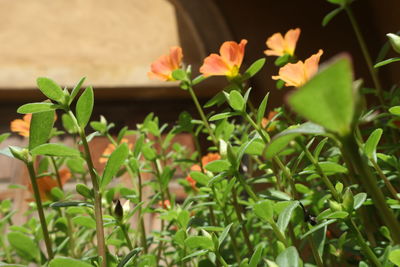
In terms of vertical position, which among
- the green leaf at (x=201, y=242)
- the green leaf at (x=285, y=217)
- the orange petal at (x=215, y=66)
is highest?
the orange petal at (x=215, y=66)

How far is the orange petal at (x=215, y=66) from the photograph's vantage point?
493 mm

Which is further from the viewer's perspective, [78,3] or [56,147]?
[78,3]

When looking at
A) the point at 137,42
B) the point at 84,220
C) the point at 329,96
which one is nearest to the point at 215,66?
the point at 84,220

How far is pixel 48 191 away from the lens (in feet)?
2.06

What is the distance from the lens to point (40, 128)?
1.17ft

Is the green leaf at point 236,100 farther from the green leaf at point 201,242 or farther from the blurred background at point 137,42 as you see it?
the blurred background at point 137,42

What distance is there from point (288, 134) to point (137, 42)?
176 cm

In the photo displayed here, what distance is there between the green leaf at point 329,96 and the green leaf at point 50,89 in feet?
0.84

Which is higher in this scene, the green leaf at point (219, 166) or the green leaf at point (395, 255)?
the green leaf at point (219, 166)

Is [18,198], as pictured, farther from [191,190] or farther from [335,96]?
[335,96]

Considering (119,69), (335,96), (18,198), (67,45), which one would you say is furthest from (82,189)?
(67,45)

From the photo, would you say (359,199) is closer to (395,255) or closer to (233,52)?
(395,255)

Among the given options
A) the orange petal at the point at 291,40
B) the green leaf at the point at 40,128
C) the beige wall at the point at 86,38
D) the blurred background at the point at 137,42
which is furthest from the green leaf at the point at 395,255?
the beige wall at the point at 86,38

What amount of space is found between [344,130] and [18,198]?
160cm
